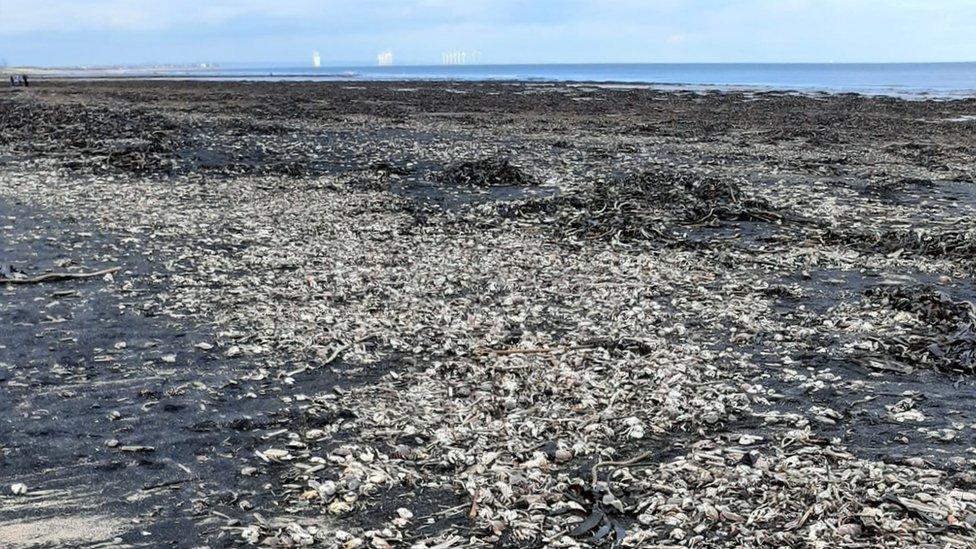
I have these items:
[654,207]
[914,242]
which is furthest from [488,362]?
[914,242]

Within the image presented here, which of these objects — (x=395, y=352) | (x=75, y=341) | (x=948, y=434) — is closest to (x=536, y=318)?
(x=395, y=352)

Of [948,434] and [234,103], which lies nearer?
[948,434]

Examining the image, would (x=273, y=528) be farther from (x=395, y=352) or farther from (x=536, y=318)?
(x=536, y=318)

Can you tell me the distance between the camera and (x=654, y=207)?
11.9 meters

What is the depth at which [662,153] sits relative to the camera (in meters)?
18.9

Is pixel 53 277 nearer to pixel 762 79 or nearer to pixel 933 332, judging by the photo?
pixel 933 332

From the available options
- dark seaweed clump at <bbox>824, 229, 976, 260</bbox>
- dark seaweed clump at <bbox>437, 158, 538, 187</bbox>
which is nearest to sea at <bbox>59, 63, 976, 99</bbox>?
dark seaweed clump at <bbox>437, 158, 538, 187</bbox>

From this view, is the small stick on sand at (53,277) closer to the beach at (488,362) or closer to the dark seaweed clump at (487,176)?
the beach at (488,362)

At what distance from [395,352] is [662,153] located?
14.0 m

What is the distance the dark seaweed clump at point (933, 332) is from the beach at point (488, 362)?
35mm

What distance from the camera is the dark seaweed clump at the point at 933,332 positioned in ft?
20.0

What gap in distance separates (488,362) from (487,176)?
8369 millimetres

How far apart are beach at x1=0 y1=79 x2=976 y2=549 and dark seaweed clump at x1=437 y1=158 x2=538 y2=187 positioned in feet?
0.27

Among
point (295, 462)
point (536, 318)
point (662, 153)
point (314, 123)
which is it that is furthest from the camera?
point (314, 123)
